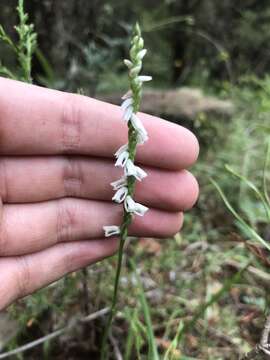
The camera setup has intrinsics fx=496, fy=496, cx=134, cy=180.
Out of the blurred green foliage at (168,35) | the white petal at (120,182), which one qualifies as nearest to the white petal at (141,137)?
the white petal at (120,182)

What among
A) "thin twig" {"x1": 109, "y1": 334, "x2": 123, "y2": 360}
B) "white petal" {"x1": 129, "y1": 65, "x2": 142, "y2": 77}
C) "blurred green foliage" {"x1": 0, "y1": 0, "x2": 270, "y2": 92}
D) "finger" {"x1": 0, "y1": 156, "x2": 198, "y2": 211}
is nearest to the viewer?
"white petal" {"x1": 129, "y1": 65, "x2": 142, "y2": 77}

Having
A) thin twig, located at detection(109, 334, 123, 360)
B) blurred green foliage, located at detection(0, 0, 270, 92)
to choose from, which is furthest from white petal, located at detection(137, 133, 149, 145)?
blurred green foliage, located at detection(0, 0, 270, 92)

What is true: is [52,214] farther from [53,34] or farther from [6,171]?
[53,34]

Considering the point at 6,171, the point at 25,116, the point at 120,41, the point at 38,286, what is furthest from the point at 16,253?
the point at 120,41

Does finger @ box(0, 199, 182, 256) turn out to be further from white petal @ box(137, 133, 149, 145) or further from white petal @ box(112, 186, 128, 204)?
white petal @ box(137, 133, 149, 145)

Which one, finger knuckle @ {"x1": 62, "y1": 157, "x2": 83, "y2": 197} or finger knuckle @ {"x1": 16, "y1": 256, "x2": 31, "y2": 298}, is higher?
finger knuckle @ {"x1": 62, "y1": 157, "x2": 83, "y2": 197}

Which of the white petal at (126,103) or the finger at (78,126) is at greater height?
the white petal at (126,103)

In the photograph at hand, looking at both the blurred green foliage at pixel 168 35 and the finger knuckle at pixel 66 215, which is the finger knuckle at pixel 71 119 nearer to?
the finger knuckle at pixel 66 215
